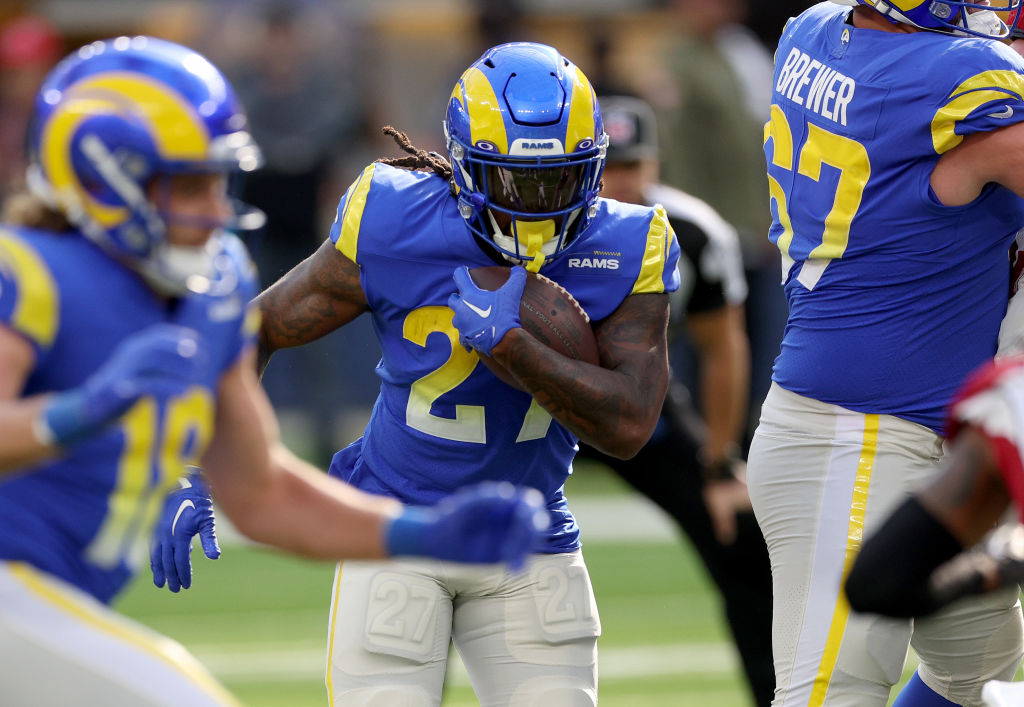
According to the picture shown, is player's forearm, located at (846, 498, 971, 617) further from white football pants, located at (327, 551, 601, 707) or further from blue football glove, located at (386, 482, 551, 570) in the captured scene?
white football pants, located at (327, 551, 601, 707)

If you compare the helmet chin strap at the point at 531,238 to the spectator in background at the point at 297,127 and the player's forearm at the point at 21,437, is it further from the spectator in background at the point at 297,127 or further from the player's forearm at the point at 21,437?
the spectator in background at the point at 297,127

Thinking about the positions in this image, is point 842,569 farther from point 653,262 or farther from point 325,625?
point 325,625

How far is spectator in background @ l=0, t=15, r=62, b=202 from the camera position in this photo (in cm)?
956

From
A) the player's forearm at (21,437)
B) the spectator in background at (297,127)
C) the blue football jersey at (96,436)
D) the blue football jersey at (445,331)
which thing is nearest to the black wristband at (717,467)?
the blue football jersey at (445,331)

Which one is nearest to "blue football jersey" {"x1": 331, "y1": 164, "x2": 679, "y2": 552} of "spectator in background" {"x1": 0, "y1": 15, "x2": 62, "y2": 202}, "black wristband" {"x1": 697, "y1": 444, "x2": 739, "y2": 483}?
"black wristband" {"x1": 697, "y1": 444, "x2": 739, "y2": 483}

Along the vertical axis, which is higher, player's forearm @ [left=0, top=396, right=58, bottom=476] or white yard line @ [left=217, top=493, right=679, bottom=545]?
player's forearm @ [left=0, top=396, right=58, bottom=476]

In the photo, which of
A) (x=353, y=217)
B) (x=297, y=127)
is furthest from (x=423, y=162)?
(x=297, y=127)

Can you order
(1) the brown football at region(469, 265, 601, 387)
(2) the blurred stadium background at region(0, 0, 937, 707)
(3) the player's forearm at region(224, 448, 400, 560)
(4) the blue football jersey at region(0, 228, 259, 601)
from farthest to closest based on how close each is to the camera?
(2) the blurred stadium background at region(0, 0, 937, 707) < (1) the brown football at region(469, 265, 601, 387) < (3) the player's forearm at region(224, 448, 400, 560) < (4) the blue football jersey at region(0, 228, 259, 601)

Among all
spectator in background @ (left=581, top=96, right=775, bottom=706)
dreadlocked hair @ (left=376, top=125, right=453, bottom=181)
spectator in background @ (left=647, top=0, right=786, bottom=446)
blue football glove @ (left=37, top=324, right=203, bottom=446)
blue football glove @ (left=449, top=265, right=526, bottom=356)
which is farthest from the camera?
spectator in background @ (left=647, top=0, right=786, bottom=446)

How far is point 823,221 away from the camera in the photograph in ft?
11.7

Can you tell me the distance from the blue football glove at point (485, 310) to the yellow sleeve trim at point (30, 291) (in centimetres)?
108

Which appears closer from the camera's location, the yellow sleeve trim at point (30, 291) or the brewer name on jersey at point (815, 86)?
the yellow sleeve trim at point (30, 291)

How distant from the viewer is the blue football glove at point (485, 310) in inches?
129

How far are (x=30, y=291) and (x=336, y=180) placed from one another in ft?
24.5
